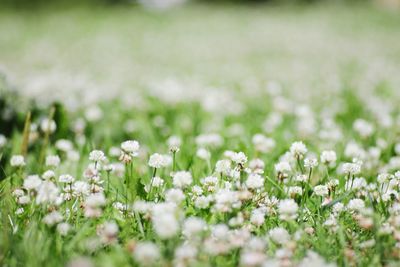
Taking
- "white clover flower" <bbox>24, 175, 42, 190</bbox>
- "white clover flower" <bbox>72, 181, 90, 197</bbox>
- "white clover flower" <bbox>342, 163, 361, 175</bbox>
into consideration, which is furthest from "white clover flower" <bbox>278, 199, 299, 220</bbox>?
"white clover flower" <bbox>24, 175, 42, 190</bbox>

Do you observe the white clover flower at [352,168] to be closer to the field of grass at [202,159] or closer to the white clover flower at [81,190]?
the field of grass at [202,159]

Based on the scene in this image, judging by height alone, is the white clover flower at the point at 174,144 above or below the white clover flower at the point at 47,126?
above

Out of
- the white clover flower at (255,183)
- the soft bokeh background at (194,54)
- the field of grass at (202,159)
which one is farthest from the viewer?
the soft bokeh background at (194,54)

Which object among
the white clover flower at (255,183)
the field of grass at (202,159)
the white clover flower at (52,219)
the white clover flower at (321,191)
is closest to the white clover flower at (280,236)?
the field of grass at (202,159)

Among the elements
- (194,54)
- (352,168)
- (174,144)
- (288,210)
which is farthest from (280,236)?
(194,54)

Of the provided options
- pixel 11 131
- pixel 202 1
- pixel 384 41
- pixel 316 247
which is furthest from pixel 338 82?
pixel 202 1

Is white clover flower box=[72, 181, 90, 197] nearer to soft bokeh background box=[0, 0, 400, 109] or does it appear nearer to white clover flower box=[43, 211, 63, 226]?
white clover flower box=[43, 211, 63, 226]

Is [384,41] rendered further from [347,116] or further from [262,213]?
[262,213]
